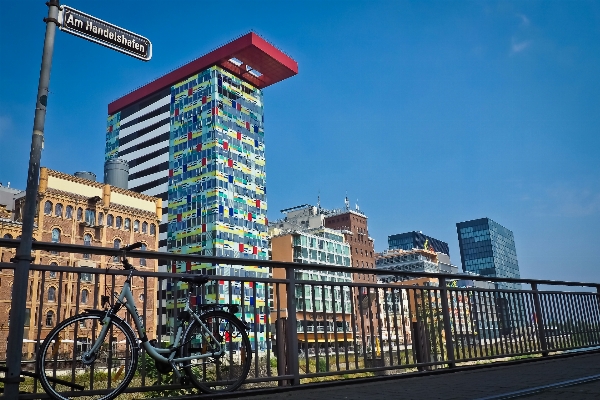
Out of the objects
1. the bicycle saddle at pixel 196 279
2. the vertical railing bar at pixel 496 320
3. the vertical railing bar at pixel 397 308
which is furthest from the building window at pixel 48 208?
the bicycle saddle at pixel 196 279

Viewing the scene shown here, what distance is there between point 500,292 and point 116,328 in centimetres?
604

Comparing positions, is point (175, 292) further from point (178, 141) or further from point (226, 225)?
point (178, 141)

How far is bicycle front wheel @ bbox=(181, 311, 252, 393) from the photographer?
15.0 ft

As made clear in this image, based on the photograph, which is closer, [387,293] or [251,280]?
[251,280]

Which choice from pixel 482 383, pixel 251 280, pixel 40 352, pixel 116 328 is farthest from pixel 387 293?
pixel 40 352

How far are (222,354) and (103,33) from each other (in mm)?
3027

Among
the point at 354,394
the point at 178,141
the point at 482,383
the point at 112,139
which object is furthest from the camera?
the point at 112,139

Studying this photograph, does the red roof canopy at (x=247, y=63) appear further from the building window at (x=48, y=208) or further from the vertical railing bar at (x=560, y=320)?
the vertical railing bar at (x=560, y=320)

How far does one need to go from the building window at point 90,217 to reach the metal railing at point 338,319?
6257 centimetres

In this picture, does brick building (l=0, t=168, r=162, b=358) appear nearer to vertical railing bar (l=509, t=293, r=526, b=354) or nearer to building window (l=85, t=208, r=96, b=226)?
building window (l=85, t=208, r=96, b=226)

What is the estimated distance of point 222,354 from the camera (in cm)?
474

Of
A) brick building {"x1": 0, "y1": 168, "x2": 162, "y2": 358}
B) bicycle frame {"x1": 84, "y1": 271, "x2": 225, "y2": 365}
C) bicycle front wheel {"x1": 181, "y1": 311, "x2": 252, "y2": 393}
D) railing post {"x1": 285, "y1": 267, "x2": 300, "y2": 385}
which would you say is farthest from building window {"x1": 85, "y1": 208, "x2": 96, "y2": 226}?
bicycle frame {"x1": 84, "y1": 271, "x2": 225, "y2": 365}

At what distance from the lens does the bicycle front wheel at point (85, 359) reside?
3896 millimetres

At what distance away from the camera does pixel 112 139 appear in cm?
10200
